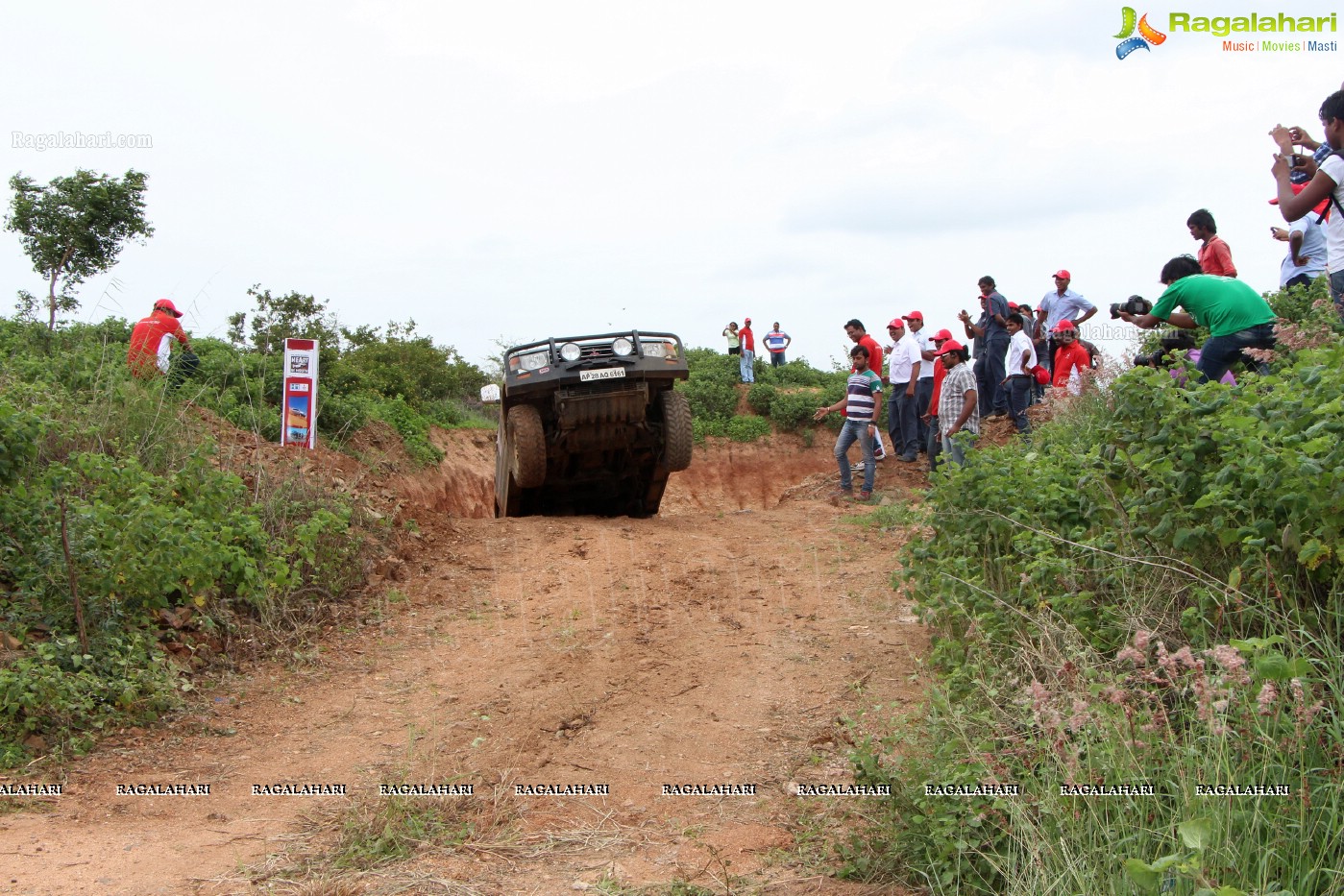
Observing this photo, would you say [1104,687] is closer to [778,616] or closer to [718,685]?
[718,685]

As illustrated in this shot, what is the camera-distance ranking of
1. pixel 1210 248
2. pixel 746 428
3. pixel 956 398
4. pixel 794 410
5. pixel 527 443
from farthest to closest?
pixel 794 410 < pixel 746 428 < pixel 527 443 < pixel 956 398 < pixel 1210 248

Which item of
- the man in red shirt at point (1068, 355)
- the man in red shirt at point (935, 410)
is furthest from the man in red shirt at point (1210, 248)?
the man in red shirt at point (935, 410)

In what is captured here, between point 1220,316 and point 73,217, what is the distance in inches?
527

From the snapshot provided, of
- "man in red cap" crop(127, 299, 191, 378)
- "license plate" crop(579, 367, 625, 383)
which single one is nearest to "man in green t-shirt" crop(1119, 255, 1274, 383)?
"license plate" crop(579, 367, 625, 383)

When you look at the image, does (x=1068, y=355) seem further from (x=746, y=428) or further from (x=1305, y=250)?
(x=746, y=428)

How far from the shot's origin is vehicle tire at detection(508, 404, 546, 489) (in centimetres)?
1043

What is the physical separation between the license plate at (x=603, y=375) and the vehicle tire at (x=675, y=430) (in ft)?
2.67

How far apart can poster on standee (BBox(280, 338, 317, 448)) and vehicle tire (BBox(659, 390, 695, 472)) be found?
3.25 m

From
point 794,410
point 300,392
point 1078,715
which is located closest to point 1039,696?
point 1078,715

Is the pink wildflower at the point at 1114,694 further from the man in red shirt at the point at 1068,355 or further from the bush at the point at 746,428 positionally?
the bush at the point at 746,428

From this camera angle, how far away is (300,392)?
9445mm

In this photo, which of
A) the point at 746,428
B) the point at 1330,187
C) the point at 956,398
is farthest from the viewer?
the point at 746,428

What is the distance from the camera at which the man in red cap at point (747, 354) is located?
75.6 feet

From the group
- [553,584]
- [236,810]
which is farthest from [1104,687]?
[553,584]
